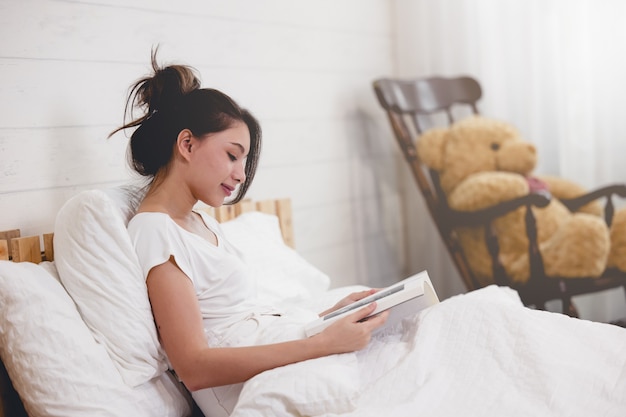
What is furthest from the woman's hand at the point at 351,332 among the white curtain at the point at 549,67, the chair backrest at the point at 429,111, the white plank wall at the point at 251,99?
the white curtain at the point at 549,67

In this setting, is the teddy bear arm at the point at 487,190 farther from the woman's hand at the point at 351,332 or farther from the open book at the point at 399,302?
the woman's hand at the point at 351,332

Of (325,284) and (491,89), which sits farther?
(491,89)

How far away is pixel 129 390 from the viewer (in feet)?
4.25

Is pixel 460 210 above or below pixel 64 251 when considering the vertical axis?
below

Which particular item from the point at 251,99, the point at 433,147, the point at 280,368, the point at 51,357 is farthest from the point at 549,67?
the point at 51,357

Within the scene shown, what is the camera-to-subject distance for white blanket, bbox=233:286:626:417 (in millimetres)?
1110

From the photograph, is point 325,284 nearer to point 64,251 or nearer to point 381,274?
point 64,251

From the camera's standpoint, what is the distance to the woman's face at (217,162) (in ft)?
4.61

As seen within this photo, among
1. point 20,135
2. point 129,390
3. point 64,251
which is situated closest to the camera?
point 129,390

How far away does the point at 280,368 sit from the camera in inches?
47.3

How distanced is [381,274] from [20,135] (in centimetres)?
182

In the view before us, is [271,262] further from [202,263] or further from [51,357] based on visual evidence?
[51,357]

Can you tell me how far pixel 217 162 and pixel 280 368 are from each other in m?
0.45

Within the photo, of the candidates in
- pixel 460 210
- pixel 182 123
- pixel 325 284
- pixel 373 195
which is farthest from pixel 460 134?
pixel 182 123
